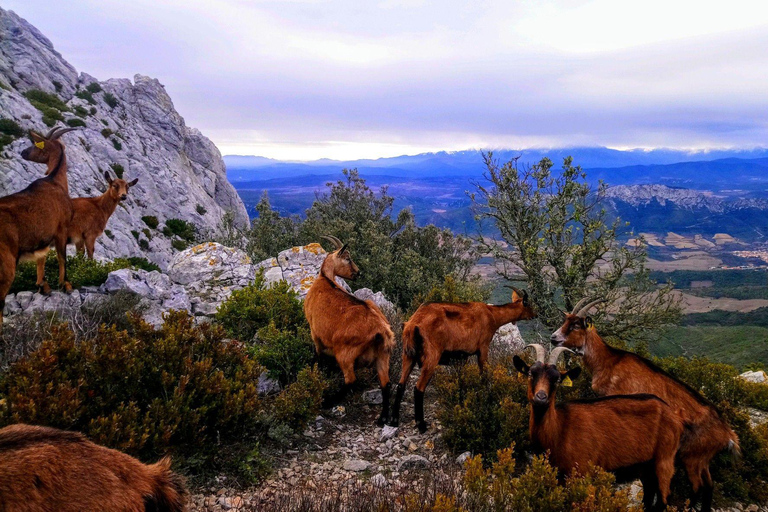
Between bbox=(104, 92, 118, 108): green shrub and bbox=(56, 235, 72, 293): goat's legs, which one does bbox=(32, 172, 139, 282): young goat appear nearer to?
bbox=(56, 235, 72, 293): goat's legs

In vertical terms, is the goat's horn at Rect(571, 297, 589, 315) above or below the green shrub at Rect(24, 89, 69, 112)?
below

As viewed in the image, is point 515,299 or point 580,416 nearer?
point 580,416

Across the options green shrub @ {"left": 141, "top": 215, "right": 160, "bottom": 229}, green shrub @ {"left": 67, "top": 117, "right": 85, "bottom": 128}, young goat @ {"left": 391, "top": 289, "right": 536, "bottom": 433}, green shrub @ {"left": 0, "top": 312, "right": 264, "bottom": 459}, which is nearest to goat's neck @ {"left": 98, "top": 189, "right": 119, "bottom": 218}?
green shrub @ {"left": 0, "top": 312, "right": 264, "bottom": 459}

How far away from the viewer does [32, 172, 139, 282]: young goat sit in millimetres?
8923

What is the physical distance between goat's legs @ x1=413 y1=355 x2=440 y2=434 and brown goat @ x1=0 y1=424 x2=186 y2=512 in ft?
13.1

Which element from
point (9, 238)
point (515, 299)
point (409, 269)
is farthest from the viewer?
point (409, 269)

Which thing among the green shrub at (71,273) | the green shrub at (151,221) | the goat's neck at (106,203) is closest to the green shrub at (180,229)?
the green shrub at (151,221)

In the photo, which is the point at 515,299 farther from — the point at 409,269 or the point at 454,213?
the point at 454,213

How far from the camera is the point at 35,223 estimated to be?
7012 mm

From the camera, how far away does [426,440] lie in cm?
602

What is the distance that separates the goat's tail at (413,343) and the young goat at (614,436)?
201cm

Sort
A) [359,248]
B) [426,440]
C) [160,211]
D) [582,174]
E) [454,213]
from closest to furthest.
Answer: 1. [426,440]
2. [582,174]
3. [359,248]
4. [160,211]
5. [454,213]

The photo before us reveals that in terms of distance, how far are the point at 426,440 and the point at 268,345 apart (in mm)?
3065

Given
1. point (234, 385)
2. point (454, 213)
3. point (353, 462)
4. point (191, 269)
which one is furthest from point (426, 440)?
point (454, 213)
